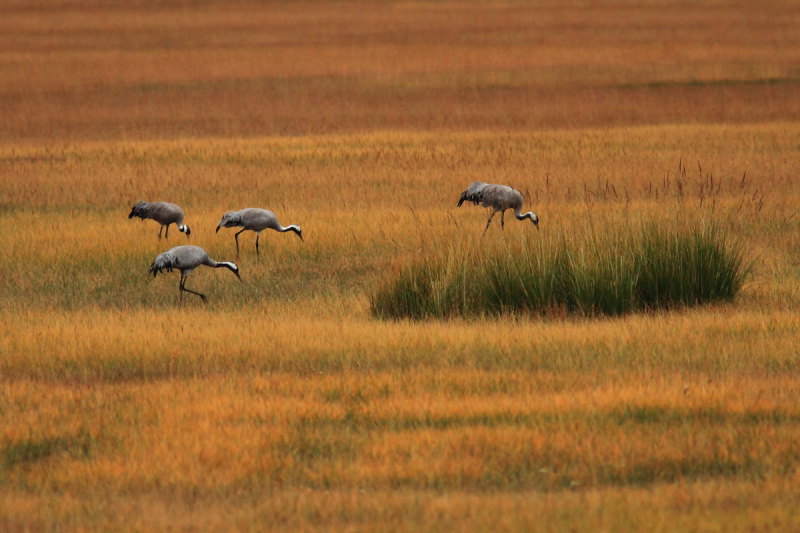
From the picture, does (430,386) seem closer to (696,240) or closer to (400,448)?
(400,448)

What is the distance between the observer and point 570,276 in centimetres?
1353

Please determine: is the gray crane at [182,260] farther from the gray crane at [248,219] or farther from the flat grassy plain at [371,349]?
the gray crane at [248,219]

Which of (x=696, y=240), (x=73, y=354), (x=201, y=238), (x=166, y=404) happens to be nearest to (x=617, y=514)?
(x=166, y=404)

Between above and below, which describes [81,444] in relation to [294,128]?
below

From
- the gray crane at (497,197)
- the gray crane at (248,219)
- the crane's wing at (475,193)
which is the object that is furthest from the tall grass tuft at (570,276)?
the crane's wing at (475,193)

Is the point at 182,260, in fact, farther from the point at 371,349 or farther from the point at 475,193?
the point at 475,193

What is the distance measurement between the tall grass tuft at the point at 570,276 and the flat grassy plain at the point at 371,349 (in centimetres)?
34

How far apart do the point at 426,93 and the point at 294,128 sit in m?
8.88

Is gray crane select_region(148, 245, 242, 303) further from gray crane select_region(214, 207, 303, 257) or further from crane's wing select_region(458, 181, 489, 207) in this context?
crane's wing select_region(458, 181, 489, 207)

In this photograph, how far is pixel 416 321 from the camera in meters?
13.6

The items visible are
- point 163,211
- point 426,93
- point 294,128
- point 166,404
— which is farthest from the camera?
point 426,93

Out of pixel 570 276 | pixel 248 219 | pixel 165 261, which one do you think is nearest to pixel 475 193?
pixel 248 219

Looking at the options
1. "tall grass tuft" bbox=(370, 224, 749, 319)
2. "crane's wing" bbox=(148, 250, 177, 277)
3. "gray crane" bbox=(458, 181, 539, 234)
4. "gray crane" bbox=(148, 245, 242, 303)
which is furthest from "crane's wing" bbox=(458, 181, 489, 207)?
"crane's wing" bbox=(148, 250, 177, 277)

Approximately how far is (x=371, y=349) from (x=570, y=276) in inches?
114
